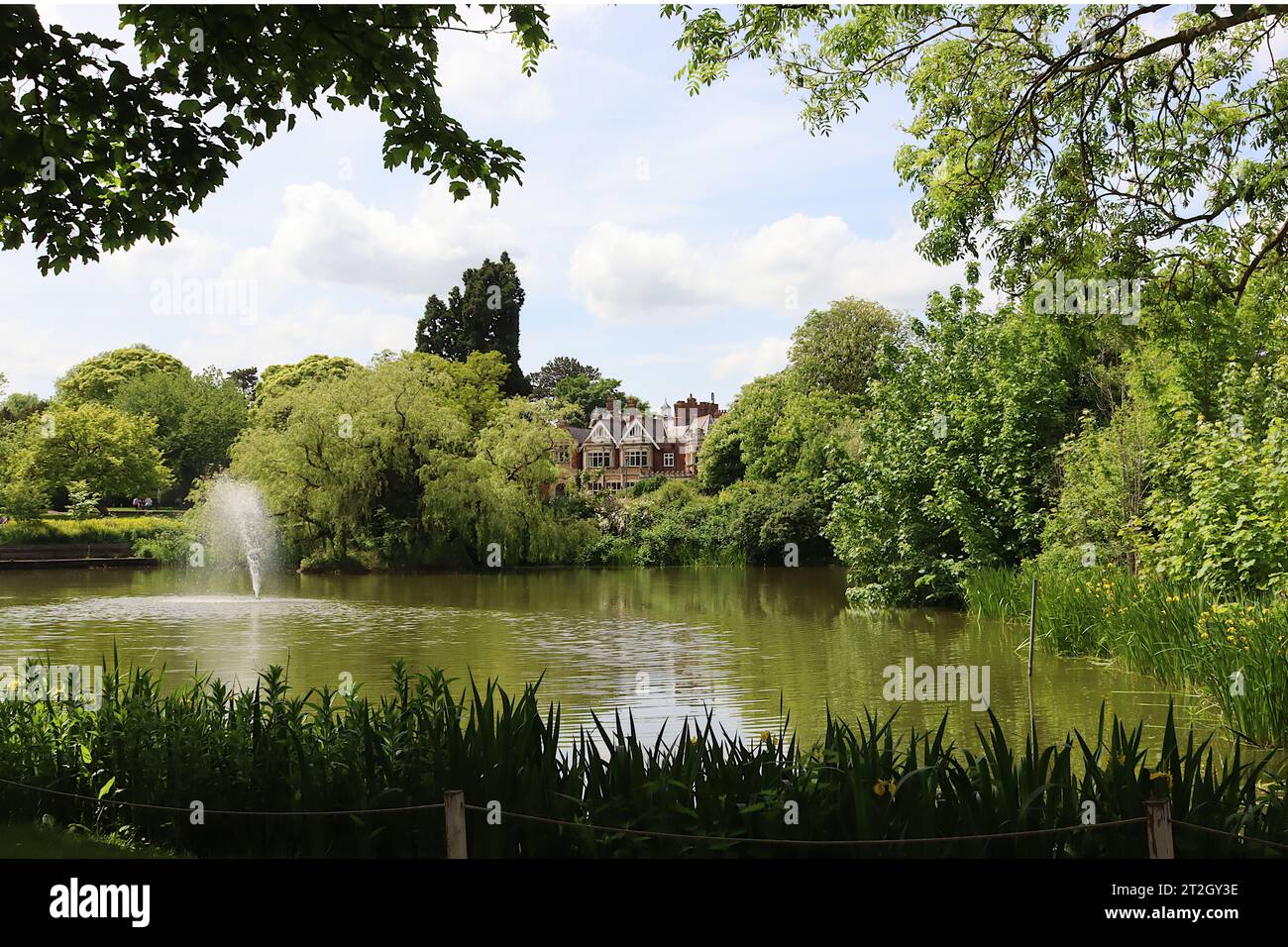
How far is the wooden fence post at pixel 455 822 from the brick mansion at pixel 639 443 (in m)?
66.4

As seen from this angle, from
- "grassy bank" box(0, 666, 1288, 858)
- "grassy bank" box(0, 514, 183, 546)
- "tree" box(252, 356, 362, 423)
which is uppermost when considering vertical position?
"tree" box(252, 356, 362, 423)

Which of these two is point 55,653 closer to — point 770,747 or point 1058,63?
point 770,747

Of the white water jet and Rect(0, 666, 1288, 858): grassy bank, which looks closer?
Rect(0, 666, 1288, 858): grassy bank

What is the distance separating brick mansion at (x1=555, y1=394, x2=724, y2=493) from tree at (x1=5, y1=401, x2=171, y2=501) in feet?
97.7

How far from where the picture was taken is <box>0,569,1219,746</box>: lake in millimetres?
12352

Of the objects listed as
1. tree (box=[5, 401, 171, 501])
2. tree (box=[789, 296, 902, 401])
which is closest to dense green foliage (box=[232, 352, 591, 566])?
tree (box=[5, 401, 171, 501])

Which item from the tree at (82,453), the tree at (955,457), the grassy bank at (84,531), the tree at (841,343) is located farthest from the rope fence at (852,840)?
the tree at (841,343)

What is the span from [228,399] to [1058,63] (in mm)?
59913

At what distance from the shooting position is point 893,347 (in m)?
22.7

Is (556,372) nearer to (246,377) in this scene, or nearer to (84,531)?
(246,377)

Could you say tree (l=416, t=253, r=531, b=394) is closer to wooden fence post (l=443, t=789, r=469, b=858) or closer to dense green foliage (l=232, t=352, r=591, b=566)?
dense green foliage (l=232, t=352, r=591, b=566)

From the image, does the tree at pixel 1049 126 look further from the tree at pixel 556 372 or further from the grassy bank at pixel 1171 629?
the tree at pixel 556 372

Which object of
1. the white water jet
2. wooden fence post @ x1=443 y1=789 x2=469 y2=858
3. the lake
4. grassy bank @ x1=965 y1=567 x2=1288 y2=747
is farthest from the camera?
the white water jet
